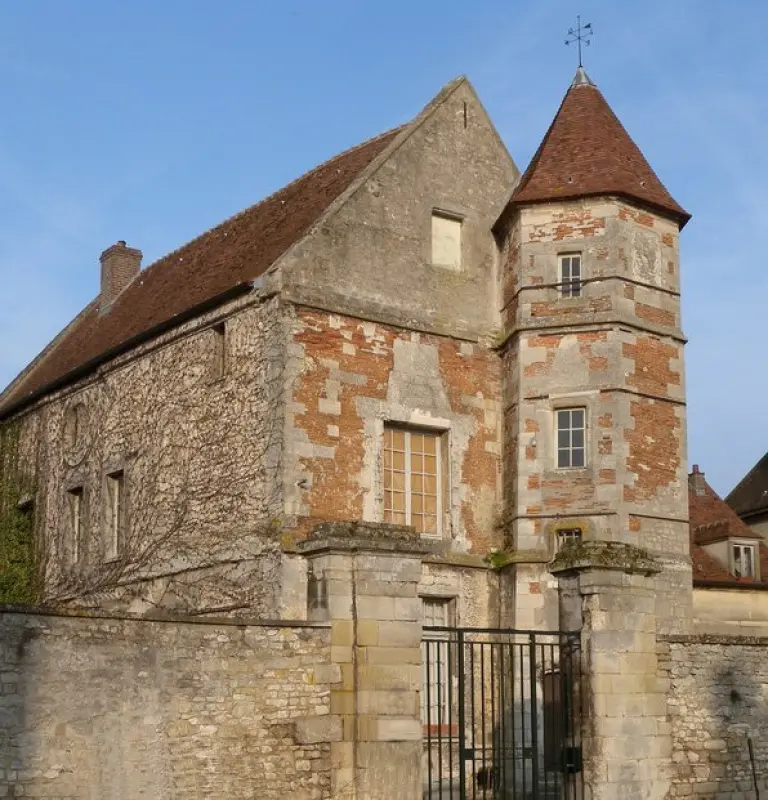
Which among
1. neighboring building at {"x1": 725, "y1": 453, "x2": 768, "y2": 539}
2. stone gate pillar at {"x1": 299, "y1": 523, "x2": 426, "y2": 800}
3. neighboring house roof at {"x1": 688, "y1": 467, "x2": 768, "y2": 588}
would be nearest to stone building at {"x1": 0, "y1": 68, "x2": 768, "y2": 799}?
stone gate pillar at {"x1": 299, "y1": 523, "x2": 426, "y2": 800}

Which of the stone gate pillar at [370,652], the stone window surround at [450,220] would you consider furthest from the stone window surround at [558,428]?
the stone gate pillar at [370,652]

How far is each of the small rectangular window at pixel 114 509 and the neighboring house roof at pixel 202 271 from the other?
7.06ft

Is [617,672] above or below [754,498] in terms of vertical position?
below

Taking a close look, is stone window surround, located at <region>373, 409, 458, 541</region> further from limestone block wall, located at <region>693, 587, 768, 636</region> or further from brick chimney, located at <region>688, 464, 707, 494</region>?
brick chimney, located at <region>688, 464, 707, 494</region>

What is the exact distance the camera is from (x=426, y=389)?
20.7 metres

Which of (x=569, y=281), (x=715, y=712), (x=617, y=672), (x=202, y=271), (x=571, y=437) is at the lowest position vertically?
(x=715, y=712)

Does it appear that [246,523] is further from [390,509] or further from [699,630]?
[699,630]

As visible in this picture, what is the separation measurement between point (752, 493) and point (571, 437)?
16.7 meters

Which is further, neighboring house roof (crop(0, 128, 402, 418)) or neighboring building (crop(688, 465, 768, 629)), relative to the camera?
neighboring building (crop(688, 465, 768, 629))

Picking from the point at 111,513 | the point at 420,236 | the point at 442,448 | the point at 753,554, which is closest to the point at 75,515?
the point at 111,513

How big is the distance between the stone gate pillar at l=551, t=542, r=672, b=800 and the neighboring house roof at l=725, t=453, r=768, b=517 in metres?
21.2

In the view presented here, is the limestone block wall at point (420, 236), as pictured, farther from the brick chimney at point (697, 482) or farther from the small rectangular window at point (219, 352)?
the brick chimney at point (697, 482)

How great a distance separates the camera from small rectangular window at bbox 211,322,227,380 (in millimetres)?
20531

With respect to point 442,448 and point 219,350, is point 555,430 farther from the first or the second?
point 219,350
